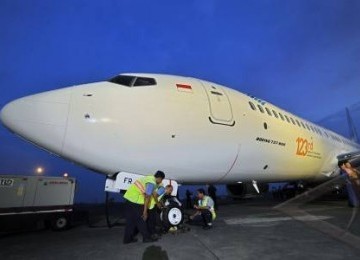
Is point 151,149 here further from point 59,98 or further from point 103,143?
point 59,98

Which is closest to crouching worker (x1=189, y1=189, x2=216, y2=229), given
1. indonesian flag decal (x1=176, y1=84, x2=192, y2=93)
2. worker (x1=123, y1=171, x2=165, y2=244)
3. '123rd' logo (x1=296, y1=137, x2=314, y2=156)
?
worker (x1=123, y1=171, x2=165, y2=244)

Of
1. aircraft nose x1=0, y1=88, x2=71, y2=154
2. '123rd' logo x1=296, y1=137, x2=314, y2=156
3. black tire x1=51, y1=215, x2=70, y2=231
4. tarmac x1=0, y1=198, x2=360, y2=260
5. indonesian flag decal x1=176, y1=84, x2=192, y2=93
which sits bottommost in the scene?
tarmac x1=0, y1=198, x2=360, y2=260

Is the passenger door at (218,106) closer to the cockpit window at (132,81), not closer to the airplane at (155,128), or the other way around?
the airplane at (155,128)

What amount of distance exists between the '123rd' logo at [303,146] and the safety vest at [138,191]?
301 inches

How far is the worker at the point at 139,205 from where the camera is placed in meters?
7.73

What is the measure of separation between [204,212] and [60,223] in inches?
189

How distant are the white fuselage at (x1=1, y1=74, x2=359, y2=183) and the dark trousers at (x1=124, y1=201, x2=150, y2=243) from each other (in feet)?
3.51

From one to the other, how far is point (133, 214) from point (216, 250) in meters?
2.26

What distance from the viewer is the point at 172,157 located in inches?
351

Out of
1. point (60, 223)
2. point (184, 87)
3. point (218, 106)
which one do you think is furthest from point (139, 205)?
point (60, 223)

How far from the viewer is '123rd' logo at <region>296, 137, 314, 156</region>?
13594mm

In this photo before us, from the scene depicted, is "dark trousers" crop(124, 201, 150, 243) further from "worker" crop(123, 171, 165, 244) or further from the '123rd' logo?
the '123rd' logo

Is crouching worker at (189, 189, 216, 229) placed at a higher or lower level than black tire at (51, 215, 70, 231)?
higher

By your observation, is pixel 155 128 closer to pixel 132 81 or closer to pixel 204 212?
pixel 132 81
